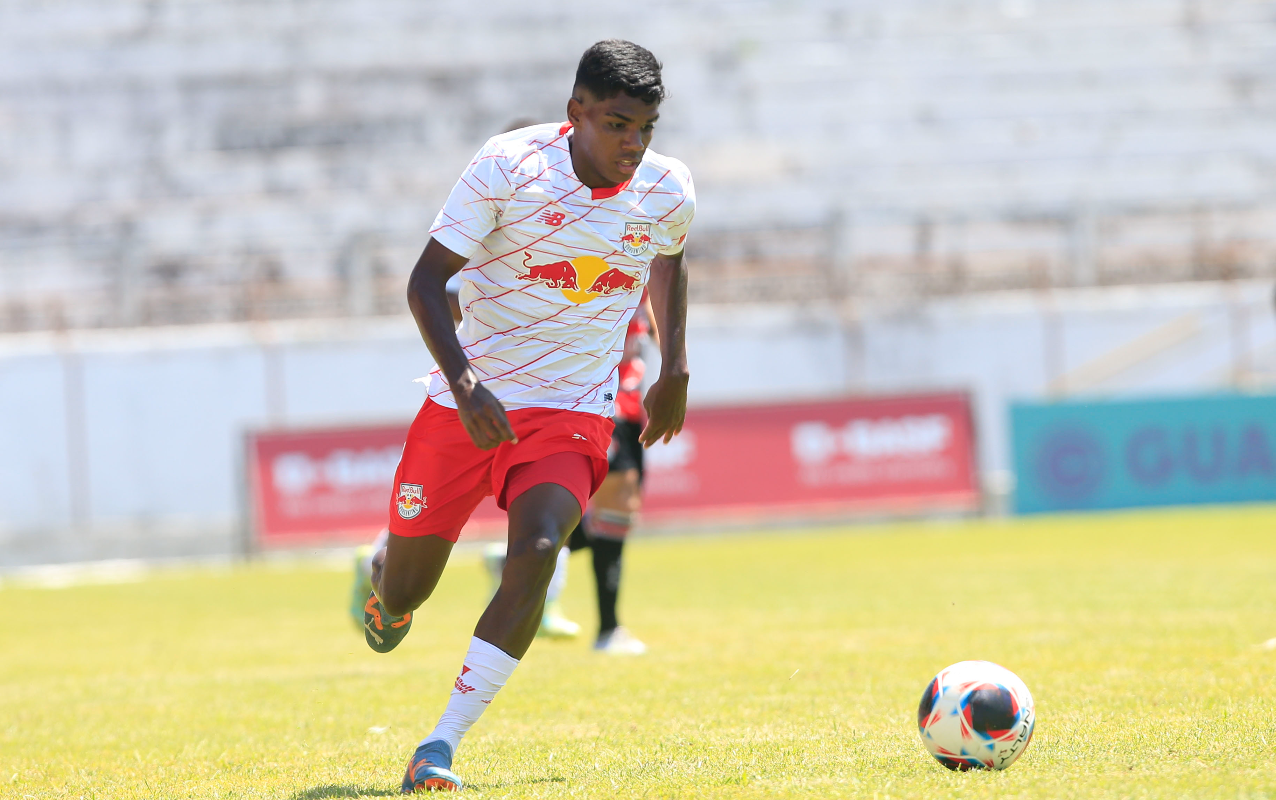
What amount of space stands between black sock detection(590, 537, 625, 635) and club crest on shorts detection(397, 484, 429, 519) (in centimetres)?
331

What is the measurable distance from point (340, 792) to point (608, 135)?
2.05 meters

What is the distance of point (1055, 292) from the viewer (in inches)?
840

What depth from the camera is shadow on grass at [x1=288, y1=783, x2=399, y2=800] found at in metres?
4.45

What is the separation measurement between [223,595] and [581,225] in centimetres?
999

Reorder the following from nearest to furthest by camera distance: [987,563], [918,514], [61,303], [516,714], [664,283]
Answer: [664,283] → [516,714] → [987,563] → [918,514] → [61,303]

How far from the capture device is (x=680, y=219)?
5.04 metres

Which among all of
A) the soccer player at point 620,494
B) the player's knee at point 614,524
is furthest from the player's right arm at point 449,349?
the player's knee at point 614,524

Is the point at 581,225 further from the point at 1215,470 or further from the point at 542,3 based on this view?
the point at 542,3

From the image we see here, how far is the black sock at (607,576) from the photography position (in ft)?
27.2

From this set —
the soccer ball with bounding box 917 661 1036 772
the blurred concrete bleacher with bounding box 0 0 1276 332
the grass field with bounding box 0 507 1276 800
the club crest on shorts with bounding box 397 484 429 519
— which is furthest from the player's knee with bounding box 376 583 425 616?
the blurred concrete bleacher with bounding box 0 0 1276 332

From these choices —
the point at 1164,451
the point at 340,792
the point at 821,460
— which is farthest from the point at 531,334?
the point at 1164,451

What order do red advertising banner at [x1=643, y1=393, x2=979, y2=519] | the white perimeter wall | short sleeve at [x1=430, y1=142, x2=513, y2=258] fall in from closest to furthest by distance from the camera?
short sleeve at [x1=430, y1=142, x2=513, y2=258] → red advertising banner at [x1=643, y1=393, x2=979, y2=519] → the white perimeter wall

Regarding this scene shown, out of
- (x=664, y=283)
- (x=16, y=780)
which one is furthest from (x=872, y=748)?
(x=16, y=780)

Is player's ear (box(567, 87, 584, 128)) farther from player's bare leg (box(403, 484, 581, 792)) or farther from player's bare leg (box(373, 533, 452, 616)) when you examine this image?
player's bare leg (box(373, 533, 452, 616))
